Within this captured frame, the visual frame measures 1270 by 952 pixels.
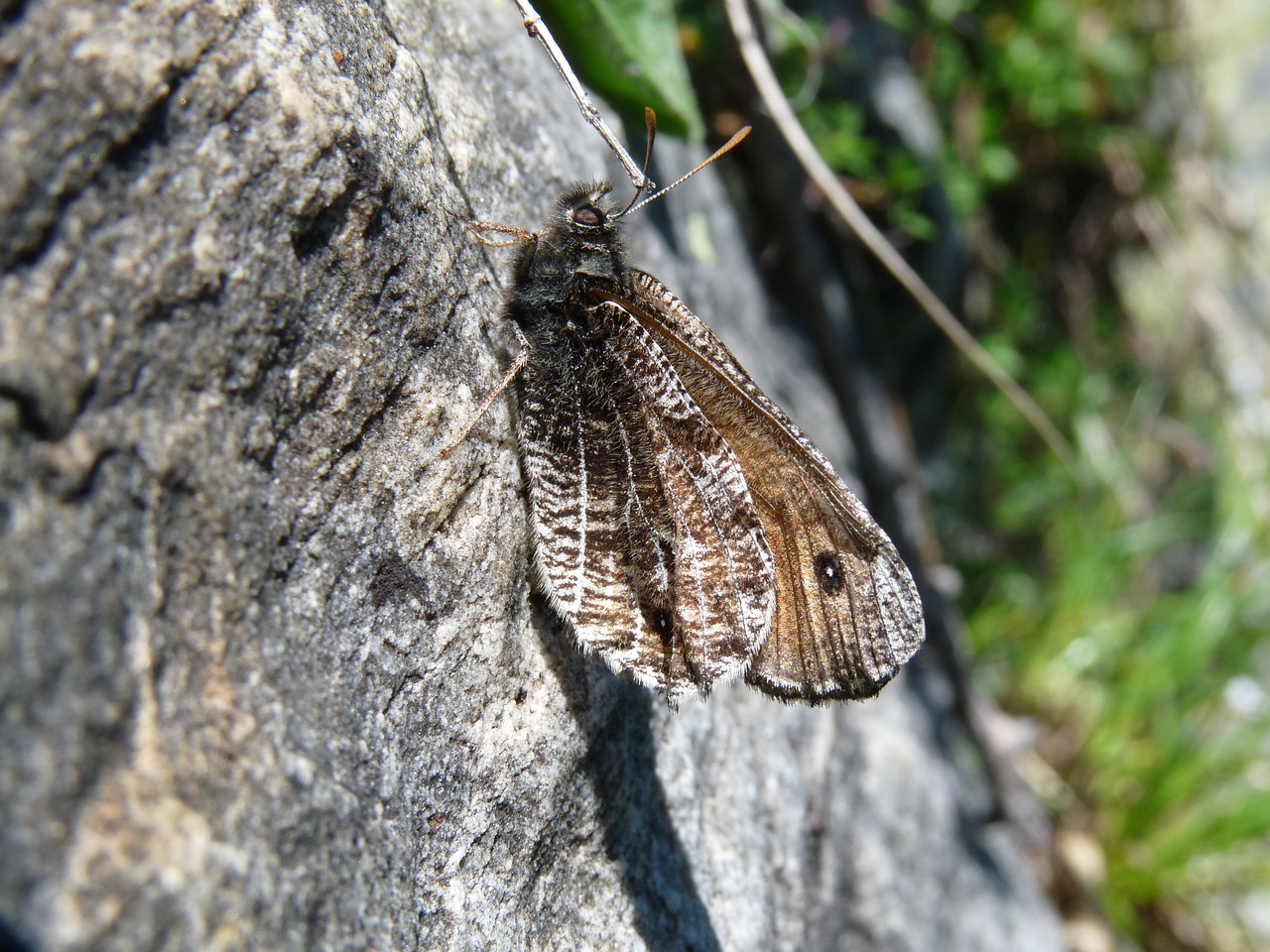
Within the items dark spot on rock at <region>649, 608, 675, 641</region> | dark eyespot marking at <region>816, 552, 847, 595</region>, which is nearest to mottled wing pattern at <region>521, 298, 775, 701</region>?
dark spot on rock at <region>649, 608, 675, 641</region>

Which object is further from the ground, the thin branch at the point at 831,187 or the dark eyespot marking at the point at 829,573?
the thin branch at the point at 831,187

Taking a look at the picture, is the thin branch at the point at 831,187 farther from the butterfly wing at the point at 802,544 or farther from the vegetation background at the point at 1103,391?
the butterfly wing at the point at 802,544

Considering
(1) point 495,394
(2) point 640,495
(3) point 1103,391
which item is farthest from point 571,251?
(3) point 1103,391

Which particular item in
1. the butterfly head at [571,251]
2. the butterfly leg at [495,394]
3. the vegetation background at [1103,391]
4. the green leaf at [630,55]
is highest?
the green leaf at [630,55]

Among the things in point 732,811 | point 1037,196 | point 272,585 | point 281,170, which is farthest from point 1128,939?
point 281,170

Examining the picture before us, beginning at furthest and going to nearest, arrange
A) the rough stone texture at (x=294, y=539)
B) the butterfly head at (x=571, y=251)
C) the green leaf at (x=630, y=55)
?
the green leaf at (x=630, y=55) → the butterfly head at (x=571, y=251) → the rough stone texture at (x=294, y=539)

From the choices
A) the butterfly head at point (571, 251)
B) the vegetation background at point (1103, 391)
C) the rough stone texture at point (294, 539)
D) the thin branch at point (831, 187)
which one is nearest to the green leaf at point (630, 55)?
the rough stone texture at point (294, 539)

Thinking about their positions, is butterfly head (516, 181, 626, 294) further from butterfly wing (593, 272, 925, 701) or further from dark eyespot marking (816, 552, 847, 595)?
dark eyespot marking (816, 552, 847, 595)
